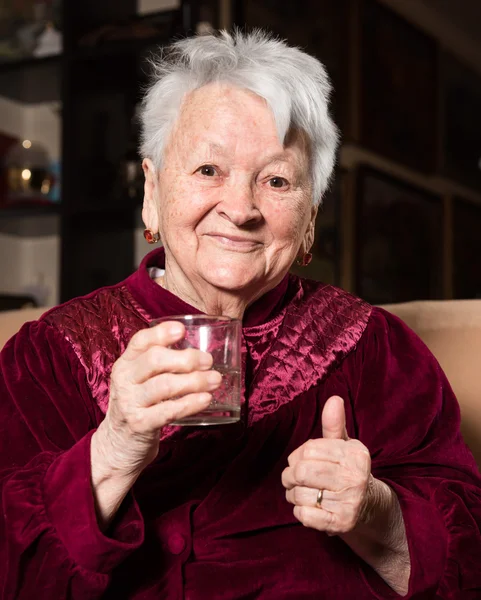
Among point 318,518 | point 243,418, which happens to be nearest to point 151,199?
point 243,418

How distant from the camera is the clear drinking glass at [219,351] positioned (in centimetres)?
112

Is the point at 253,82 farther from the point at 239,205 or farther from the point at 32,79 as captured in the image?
the point at 32,79

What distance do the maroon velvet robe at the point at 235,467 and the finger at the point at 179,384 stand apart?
217 mm

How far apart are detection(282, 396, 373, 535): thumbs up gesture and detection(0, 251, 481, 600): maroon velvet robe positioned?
0.72 feet

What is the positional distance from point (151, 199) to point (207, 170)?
0.62 feet

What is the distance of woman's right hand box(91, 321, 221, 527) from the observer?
107 cm

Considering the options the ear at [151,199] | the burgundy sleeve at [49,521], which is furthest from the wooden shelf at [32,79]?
the burgundy sleeve at [49,521]

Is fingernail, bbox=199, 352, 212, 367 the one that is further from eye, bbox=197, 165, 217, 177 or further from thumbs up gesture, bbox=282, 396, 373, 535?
eye, bbox=197, 165, 217, 177

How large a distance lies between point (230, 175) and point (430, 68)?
3976mm

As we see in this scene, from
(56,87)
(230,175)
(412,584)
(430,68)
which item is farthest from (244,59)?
(430,68)

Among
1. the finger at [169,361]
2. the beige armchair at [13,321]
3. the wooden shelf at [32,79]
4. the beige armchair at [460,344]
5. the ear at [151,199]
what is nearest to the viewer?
the finger at [169,361]

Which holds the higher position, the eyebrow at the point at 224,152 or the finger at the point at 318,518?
the eyebrow at the point at 224,152

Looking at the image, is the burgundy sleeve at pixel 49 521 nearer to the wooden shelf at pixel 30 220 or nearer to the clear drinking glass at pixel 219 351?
the clear drinking glass at pixel 219 351

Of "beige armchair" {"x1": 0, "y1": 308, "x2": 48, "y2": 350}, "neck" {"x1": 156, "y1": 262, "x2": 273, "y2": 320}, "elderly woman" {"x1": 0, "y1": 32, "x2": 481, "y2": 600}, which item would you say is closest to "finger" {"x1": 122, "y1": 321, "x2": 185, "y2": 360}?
"elderly woman" {"x1": 0, "y1": 32, "x2": 481, "y2": 600}
